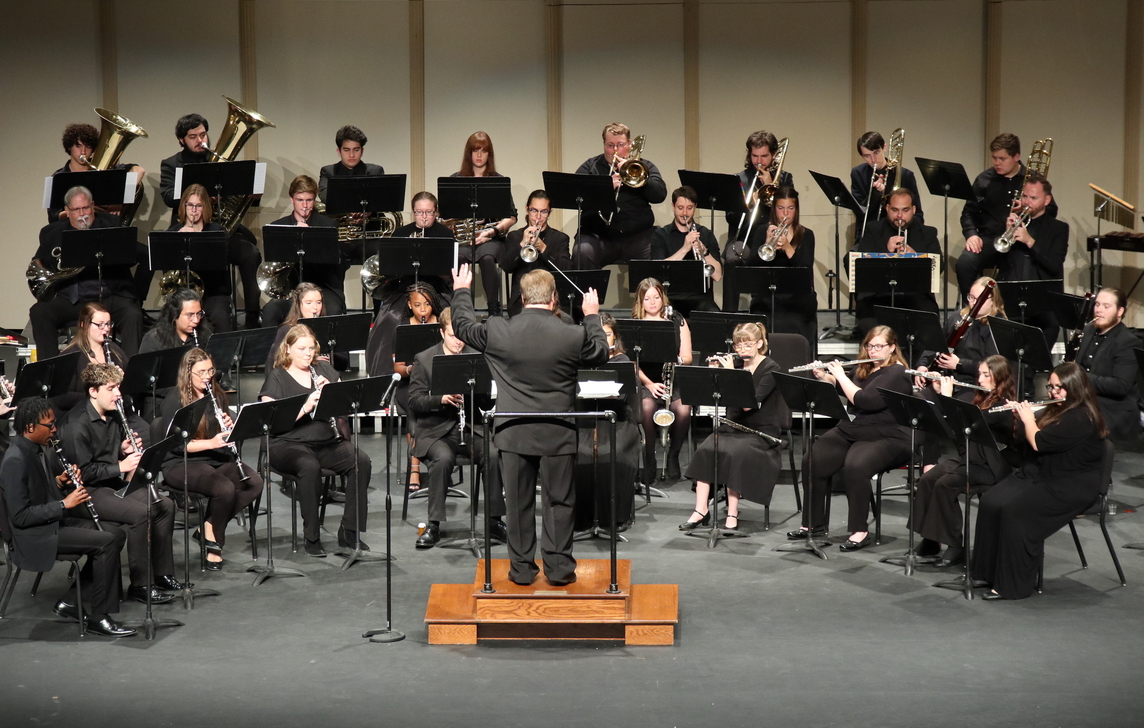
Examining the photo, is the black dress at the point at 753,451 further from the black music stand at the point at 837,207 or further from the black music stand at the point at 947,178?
the black music stand at the point at 947,178

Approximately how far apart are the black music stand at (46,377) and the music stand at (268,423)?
1145 millimetres

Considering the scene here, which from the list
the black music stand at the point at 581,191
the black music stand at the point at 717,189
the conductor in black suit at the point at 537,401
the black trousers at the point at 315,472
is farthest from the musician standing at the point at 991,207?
the black trousers at the point at 315,472

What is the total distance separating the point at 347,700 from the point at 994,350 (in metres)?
5.08

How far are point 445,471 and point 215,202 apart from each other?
148 inches

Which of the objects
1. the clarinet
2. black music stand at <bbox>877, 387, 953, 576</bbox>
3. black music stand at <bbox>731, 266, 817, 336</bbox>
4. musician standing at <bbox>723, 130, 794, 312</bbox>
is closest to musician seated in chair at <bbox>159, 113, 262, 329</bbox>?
musician standing at <bbox>723, 130, 794, 312</bbox>

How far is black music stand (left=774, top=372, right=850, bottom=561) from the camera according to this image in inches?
257

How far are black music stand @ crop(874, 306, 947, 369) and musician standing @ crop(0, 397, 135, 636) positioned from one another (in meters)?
4.86

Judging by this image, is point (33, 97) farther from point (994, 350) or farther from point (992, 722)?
point (992, 722)

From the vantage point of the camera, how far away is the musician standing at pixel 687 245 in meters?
9.43

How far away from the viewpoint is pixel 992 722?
188 inches

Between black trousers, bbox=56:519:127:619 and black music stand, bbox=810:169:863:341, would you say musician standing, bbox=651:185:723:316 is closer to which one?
black music stand, bbox=810:169:863:341

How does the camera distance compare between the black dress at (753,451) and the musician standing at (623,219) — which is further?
the musician standing at (623,219)

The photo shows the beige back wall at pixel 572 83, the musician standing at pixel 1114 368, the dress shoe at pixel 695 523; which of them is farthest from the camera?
the beige back wall at pixel 572 83

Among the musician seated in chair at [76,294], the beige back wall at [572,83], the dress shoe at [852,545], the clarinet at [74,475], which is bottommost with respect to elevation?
the dress shoe at [852,545]
